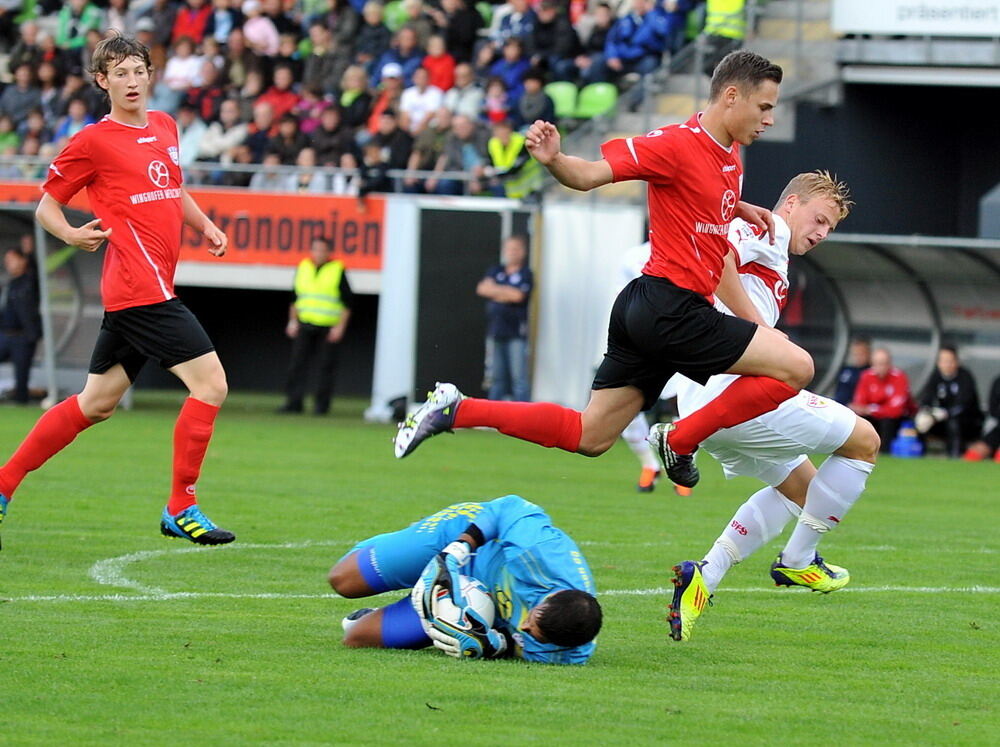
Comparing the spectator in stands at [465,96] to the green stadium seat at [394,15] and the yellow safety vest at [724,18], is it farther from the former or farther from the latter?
the yellow safety vest at [724,18]

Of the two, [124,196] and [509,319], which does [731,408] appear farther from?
[509,319]

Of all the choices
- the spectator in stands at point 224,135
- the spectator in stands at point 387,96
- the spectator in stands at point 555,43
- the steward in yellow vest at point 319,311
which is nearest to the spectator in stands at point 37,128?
the spectator in stands at point 224,135

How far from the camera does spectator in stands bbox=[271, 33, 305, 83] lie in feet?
78.6

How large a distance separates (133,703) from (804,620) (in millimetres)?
3154

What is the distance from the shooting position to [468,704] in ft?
17.2

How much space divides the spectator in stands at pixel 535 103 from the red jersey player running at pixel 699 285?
13.7 m

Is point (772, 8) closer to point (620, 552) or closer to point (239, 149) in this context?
point (239, 149)

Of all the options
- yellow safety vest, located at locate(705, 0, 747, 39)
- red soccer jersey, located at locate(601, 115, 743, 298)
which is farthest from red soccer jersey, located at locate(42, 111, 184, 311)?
yellow safety vest, located at locate(705, 0, 747, 39)

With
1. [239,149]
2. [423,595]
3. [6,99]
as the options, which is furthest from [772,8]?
[423,595]

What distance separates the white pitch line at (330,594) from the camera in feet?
23.3

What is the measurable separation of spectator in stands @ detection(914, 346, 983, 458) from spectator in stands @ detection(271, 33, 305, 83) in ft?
34.1

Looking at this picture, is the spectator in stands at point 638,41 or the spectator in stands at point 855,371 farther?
the spectator in stands at point 638,41

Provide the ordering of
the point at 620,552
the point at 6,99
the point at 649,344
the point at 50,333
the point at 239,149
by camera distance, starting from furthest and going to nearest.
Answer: the point at 6,99
the point at 239,149
the point at 50,333
the point at 620,552
the point at 649,344

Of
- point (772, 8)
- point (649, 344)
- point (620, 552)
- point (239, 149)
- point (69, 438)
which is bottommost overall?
point (620, 552)
